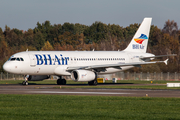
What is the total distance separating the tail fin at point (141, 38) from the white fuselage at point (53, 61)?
4.68 m

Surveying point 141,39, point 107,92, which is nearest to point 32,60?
point 107,92

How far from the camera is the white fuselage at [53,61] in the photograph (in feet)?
136

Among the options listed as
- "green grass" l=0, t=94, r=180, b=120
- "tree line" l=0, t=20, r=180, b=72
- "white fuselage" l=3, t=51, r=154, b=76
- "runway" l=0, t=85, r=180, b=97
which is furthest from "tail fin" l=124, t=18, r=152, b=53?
"tree line" l=0, t=20, r=180, b=72

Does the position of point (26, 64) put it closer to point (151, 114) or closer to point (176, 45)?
point (151, 114)

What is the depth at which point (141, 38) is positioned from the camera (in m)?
53.7

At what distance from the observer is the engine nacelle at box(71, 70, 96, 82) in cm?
4131

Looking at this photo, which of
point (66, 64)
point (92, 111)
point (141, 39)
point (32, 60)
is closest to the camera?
point (92, 111)

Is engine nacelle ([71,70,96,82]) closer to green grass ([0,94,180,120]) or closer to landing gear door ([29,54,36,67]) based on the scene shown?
landing gear door ([29,54,36,67])

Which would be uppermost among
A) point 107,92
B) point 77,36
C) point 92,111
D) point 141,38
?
point 77,36

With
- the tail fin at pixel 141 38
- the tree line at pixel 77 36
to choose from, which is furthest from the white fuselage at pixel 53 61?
the tree line at pixel 77 36

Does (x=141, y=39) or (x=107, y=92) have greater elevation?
(x=141, y=39)

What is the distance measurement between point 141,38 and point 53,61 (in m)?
16.6

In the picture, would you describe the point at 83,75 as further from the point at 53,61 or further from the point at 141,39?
the point at 141,39

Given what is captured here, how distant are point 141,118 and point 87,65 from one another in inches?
1251
